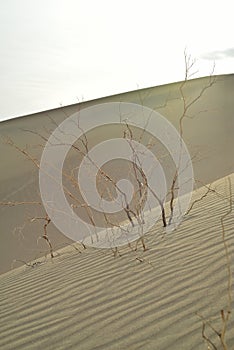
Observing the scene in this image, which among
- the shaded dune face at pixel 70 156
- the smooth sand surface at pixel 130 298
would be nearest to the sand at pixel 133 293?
the smooth sand surface at pixel 130 298

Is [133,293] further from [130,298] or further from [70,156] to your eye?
[70,156]

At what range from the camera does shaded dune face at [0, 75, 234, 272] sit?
9.45 meters

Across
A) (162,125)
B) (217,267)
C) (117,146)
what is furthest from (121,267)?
(162,125)

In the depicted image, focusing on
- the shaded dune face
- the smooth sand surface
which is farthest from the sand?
the shaded dune face

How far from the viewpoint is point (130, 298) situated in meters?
3.16

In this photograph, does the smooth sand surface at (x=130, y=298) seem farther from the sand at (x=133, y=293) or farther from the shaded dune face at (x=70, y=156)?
the shaded dune face at (x=70, y=156)

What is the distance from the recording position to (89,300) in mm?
3324

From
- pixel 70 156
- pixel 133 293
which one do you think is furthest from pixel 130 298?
pixel 70 156

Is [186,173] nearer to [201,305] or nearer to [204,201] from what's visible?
[204,201]

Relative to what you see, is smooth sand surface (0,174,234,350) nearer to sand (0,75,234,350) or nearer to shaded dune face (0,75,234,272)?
sand (0,75,234,350)

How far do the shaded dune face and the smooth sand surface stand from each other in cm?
243

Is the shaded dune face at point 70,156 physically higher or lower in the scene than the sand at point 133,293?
lower

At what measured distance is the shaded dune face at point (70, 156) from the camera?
372 inches

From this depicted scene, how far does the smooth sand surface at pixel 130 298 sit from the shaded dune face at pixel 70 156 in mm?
2434
